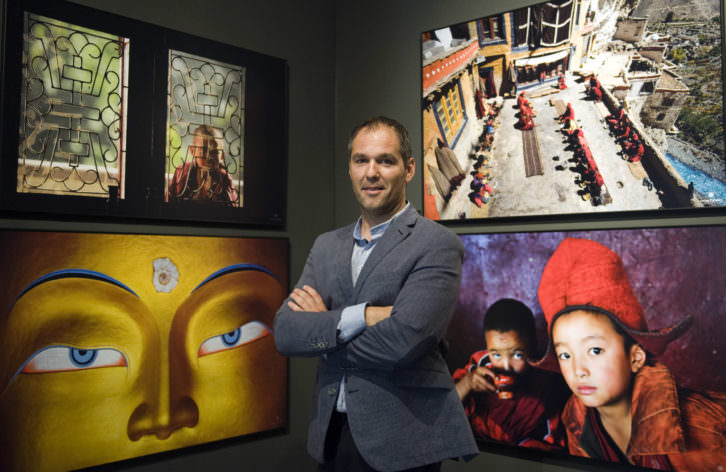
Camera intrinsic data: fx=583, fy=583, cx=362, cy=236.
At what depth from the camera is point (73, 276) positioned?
231 centimetres

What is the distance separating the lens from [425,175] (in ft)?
9.59

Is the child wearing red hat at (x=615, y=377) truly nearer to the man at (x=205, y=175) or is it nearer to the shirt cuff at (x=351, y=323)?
the shirt cuff at (x=351, y=323)

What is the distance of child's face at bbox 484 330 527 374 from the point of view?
255 cm

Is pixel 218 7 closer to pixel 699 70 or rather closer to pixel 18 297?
pixel 18 297

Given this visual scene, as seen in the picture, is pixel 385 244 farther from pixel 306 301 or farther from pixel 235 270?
pixel 235 270

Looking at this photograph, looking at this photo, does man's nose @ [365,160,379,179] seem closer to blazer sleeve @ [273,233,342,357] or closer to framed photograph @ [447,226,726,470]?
blazer sleeve @ [273,233,342,357]

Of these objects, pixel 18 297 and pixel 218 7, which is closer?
pixel 18 297

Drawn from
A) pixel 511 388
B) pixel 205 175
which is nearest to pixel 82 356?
pixel 205 175

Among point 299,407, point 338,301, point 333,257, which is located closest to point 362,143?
point 333,257

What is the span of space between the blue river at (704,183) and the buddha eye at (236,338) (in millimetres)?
1984

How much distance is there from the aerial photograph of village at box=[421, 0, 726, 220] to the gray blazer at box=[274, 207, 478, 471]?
0.96 m

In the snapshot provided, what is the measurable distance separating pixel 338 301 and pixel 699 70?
5.34 feet

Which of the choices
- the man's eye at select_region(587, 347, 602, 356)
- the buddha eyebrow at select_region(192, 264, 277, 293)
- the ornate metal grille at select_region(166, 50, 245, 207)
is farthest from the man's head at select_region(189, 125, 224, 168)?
the man's eye at select_region(587, 347, 602, 356)

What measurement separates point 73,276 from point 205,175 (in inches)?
29.3
